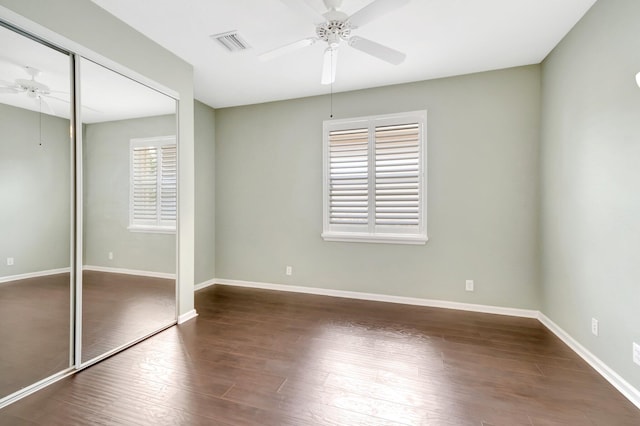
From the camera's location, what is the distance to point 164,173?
118 inches

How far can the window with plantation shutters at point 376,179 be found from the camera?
3.70 metres

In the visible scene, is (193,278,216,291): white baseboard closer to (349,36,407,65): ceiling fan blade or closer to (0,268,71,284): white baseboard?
(0,268,71,284): white baseboard

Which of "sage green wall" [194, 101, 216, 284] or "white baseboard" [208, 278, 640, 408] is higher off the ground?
"sage green wall" [194, 101, 216, 284]

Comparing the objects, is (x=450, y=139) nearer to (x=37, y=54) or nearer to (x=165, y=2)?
(x=165, y=2)

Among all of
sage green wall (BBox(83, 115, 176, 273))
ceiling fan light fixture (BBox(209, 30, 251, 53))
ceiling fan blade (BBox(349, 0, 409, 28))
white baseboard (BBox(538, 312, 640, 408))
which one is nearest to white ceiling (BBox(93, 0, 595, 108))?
ceiling fan light fixture (BBox(209, 30, 251, 53))

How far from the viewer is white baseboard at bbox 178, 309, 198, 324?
3.19m

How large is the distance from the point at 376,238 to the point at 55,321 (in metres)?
3.24

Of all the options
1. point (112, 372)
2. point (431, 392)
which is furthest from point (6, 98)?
point (431, 392)

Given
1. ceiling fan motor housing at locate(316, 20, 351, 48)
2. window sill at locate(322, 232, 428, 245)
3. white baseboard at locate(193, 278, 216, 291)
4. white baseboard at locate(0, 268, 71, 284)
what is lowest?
white baseboard at locate(193, 278, 216, 291)

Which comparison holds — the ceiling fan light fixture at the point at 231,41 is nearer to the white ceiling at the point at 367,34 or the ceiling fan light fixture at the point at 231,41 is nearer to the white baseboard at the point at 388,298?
the white ceiling at the point at 367,34

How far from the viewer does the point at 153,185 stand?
9.56 feet

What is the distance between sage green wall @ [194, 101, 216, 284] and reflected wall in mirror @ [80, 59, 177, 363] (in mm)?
1310

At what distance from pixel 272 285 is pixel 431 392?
9.40 feet

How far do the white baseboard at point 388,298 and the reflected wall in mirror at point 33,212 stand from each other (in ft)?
7.73
